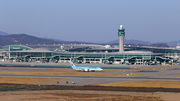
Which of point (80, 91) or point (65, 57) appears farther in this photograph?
point (65, 57)

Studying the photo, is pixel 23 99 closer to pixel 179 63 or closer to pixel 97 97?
pixel 97 97

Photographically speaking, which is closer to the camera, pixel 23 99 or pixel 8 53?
pixel 23 99

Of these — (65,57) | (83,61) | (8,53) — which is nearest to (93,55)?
(83,61)

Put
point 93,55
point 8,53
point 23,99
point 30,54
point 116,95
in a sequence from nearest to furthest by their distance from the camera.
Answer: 1. point 23,99
2. point 116,95
3. point 93,55
4. point 30,54
5. point 8,53

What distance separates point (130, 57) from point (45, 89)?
95072 mm

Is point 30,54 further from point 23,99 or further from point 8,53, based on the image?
point 23,99

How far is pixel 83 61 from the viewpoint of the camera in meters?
152

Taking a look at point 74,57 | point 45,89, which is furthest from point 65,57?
point 45,89

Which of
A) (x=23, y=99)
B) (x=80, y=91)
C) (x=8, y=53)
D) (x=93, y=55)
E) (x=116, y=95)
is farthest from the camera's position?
(x=8, y=53)

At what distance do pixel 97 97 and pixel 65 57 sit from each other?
10937cm

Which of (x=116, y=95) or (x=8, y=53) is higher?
(x=8, y=53)

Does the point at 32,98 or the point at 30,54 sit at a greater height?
the point at 30,54

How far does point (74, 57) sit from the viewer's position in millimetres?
151875

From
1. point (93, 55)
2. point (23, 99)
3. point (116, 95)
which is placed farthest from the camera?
point (93, 55)
